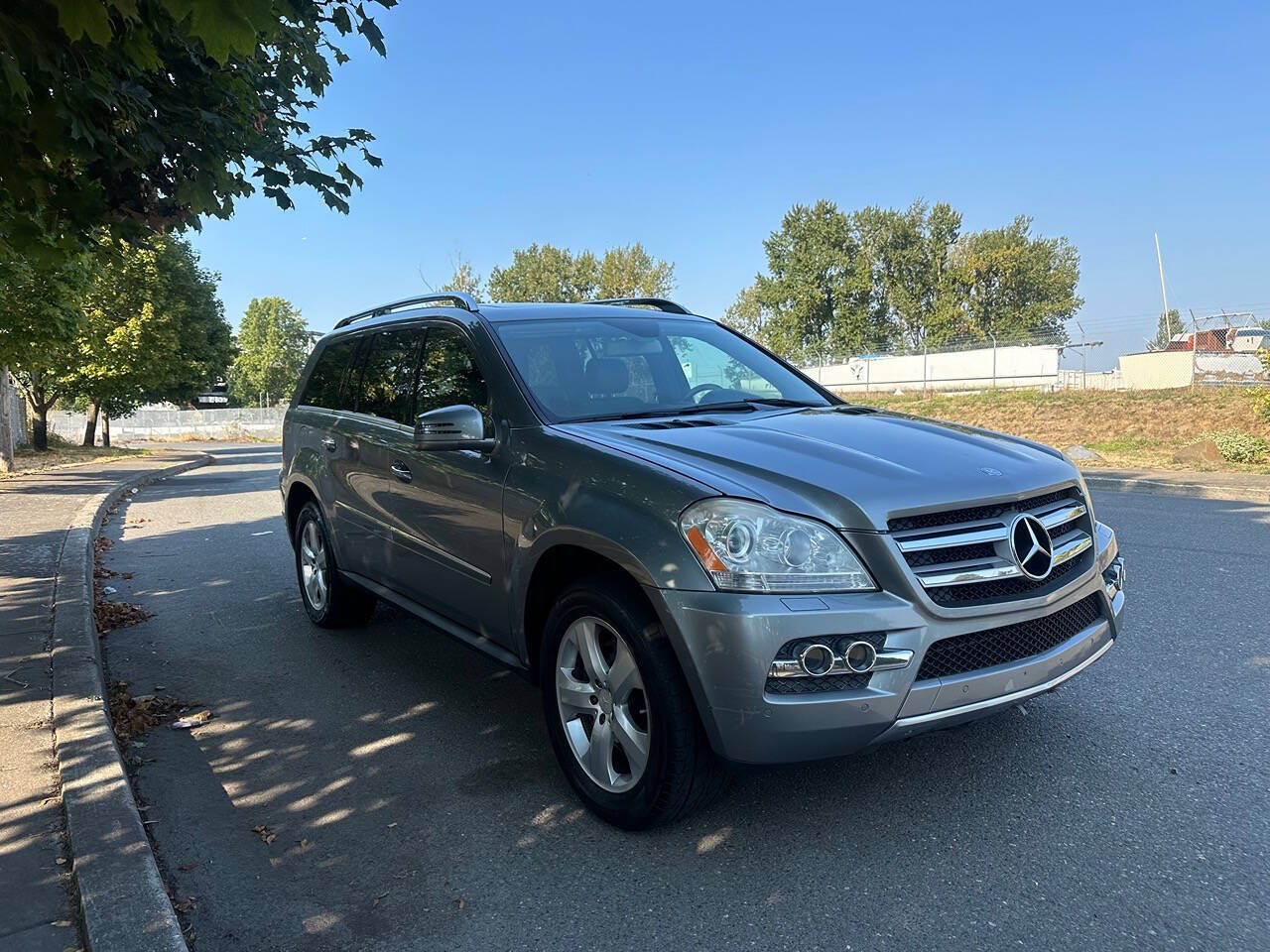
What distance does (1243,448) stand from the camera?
1603cm

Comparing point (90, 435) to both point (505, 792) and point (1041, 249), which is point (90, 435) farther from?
point (1041, 249)

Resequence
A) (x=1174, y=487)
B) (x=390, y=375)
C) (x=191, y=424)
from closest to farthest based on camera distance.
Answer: (x=390, y=375) → (x=1174, y=487) → (x=191, y=424)

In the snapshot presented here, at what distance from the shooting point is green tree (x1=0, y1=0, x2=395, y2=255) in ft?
8.80

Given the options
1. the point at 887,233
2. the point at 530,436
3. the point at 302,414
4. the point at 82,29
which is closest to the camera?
the point at 82,29

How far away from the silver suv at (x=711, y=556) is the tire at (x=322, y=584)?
134 cm

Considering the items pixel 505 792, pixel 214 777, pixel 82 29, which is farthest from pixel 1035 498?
pixel 214 777

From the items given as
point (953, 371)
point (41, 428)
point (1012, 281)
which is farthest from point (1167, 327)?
point (41, 428)

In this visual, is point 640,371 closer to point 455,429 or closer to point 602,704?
point 455,429

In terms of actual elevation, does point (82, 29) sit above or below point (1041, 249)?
below

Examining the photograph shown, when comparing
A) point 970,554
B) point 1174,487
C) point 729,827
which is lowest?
point 1174,487

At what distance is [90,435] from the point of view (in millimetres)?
32344

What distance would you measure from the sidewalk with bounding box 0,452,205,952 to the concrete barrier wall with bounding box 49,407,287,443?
159 ft

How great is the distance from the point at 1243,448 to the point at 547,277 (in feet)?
165

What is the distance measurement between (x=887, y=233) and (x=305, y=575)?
2813 inches
